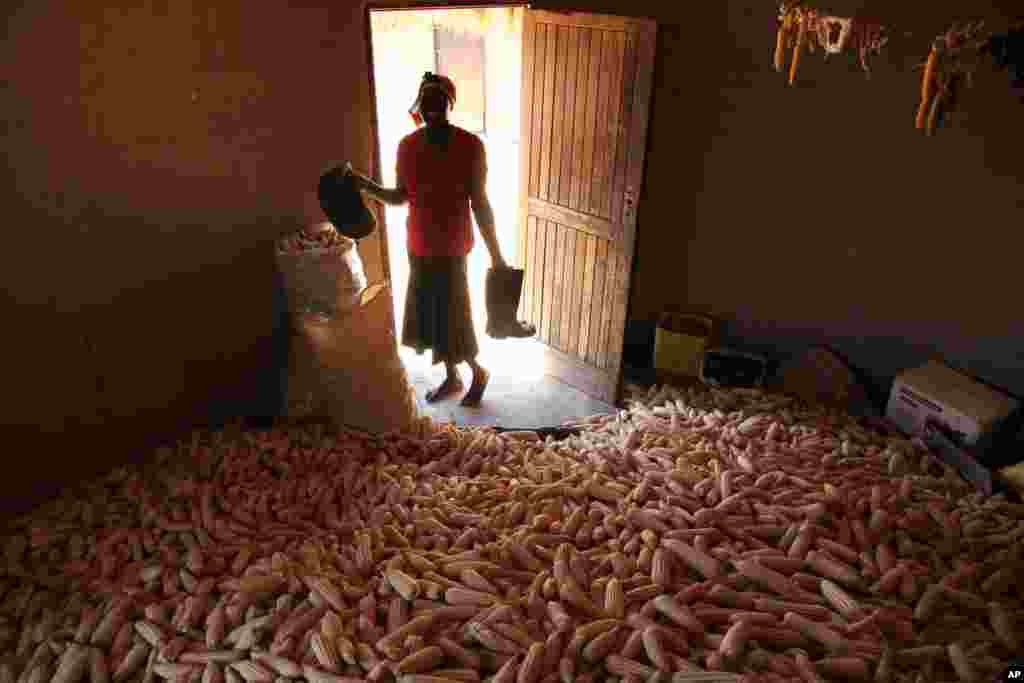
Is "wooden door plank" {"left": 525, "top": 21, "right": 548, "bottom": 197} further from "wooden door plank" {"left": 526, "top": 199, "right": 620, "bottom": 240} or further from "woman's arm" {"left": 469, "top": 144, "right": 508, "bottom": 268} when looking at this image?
"woman's arm" {"left": 469, "top": 144, "right": 508, "bottom": 268}

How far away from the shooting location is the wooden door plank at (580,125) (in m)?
4.01

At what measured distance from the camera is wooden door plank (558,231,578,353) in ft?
14.9

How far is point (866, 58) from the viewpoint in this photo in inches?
141

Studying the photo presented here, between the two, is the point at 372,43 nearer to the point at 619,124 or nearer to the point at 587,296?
the point at 619,124

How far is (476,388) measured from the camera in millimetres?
4465

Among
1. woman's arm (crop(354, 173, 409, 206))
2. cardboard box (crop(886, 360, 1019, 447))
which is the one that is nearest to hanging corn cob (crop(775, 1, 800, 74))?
cardboard box (crop(886, 360, 1019, 447))

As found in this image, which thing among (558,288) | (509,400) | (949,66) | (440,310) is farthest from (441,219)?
(949,66)

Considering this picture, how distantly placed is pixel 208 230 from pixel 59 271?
696 millimetres

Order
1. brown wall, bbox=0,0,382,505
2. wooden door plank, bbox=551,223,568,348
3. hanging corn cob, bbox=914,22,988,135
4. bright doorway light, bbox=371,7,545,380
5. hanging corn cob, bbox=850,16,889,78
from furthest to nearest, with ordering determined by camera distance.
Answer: bright doorway light, bbox=371,7,545,380 → wooden door plank, bbox=551,223,568,348 → hanging corn cob, bbox=850,16,889,78 → brown wall, bbox=0,0,382,505 → hanging corn cob, bbox=914,22,988,135

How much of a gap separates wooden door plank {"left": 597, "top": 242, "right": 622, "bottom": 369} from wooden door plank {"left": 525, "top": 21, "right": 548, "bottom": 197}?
0.79m

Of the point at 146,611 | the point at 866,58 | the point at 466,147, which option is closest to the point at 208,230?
the point at 466,147

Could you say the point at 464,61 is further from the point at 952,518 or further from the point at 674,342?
the point at 952,518

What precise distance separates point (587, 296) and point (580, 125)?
112cm

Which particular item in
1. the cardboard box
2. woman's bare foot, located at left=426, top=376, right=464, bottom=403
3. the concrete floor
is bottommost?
the concrete floor
